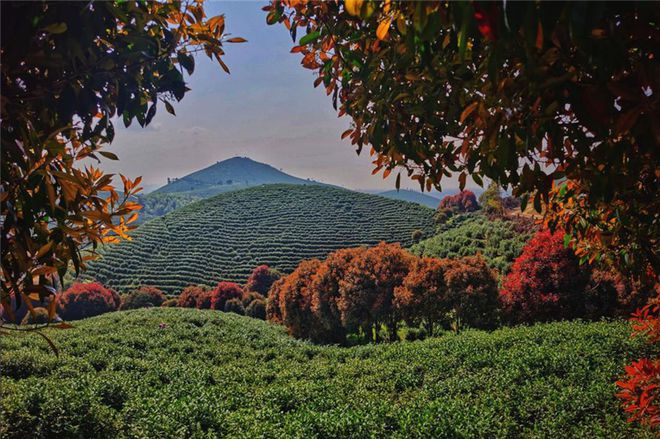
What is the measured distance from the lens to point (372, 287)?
18562 millimetres

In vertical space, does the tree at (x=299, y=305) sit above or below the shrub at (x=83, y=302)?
above

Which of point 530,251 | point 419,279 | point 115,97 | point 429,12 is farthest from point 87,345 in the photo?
point 530,251

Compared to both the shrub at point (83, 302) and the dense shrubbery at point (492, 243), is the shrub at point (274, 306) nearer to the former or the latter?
the dense shrubbery at point (492, 243)

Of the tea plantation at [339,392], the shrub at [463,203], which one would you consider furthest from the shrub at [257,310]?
the shrub at [463,203]

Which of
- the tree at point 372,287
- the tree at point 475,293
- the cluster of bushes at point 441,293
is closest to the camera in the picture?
the cluster of bushes at point 441,293

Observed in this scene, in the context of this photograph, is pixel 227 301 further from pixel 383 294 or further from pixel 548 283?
pixel 548 283

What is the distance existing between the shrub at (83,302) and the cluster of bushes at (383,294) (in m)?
19.6

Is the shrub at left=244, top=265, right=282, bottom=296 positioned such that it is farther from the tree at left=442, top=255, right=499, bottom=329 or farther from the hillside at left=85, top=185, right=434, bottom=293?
the tree at left=442, top=255, right=499, bottom=329

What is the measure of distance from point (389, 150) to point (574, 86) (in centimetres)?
103

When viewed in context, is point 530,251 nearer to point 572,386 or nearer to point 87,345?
point 572,386

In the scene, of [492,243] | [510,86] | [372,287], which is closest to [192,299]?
[372,287]

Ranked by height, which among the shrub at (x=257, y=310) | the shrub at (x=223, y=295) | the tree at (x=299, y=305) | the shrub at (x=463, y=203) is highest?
the shrub at (x=463, y=203)

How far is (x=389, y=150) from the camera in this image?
2.03 m

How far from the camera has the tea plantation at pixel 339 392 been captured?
4.40m
